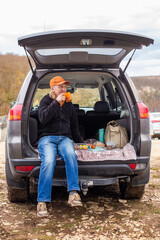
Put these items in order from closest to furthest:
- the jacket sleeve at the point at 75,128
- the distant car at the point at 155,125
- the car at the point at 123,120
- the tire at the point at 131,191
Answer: the car at the point at 123,120, the tire at the point at 131,191, the jacket sleeve at the point at 75,128, the distant car at the point at 155,125

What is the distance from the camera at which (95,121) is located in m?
5.20

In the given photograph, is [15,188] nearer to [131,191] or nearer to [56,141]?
[56,141]

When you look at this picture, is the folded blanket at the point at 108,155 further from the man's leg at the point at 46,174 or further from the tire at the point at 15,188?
the tire at the point at 15,188

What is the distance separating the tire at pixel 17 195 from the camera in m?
3.72

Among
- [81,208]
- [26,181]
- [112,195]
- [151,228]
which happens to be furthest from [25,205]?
[151,228]

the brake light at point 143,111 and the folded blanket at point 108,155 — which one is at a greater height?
the brake light at point 143,111

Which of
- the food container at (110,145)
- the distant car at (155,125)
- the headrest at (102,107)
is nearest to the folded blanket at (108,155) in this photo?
the food container at (110,145)

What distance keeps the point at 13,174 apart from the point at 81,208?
0.93 m

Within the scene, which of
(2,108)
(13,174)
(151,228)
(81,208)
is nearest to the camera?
(151,228)

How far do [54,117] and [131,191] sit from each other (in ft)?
4.44

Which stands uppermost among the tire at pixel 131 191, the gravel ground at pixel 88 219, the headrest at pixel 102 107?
the headrest at pixel 102 107

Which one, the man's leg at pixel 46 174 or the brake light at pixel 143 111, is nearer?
the man's leg at pixel 46 174

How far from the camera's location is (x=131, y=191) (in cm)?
391

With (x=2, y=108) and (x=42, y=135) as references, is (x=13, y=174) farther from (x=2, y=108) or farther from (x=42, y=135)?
(x=2, y=108)
